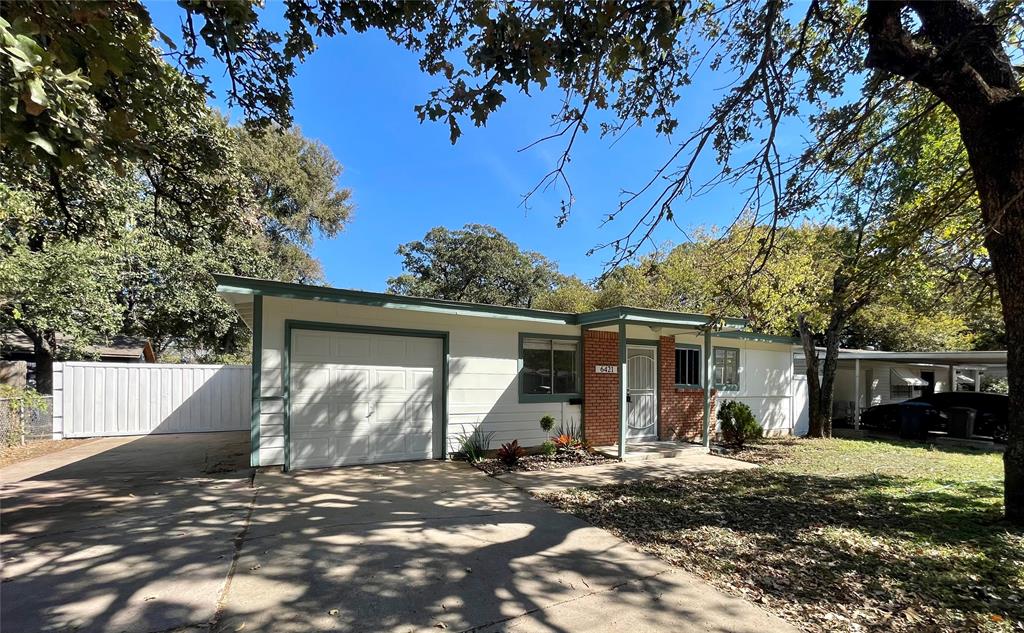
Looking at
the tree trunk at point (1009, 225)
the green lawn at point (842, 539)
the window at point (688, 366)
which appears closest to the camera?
the green lawn at point (842, 539)

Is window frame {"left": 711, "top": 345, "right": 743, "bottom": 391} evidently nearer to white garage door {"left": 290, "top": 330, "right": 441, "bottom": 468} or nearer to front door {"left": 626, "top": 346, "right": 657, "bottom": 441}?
front door {"left": 626, "top": 346, "right": 657, "bottom": 441}

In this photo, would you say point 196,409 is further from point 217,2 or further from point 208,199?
point 217,2

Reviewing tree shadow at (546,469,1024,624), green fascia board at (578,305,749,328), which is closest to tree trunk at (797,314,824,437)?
green fascia board at (578,305,749,328)

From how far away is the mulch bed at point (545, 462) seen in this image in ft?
26.3

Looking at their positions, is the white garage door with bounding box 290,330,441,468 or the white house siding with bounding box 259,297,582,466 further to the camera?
the white garage door with bounding box 290,330,441,468

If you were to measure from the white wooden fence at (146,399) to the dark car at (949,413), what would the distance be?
63.5 ft

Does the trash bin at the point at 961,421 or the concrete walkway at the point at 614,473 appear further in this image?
the trash bin at the point at 961,421

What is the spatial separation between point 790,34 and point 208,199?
27.8 feet

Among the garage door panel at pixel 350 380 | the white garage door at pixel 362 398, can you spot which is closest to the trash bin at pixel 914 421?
Result: the white garage door at pixel 362 398

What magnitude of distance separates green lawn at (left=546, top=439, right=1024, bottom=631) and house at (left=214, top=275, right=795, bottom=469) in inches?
105

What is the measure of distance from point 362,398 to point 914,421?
51.3 ft

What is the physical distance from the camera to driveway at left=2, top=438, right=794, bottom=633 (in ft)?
10.3

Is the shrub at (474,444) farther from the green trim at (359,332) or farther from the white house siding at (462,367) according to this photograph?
the green trim at (359,332)

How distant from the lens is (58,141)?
301cm
